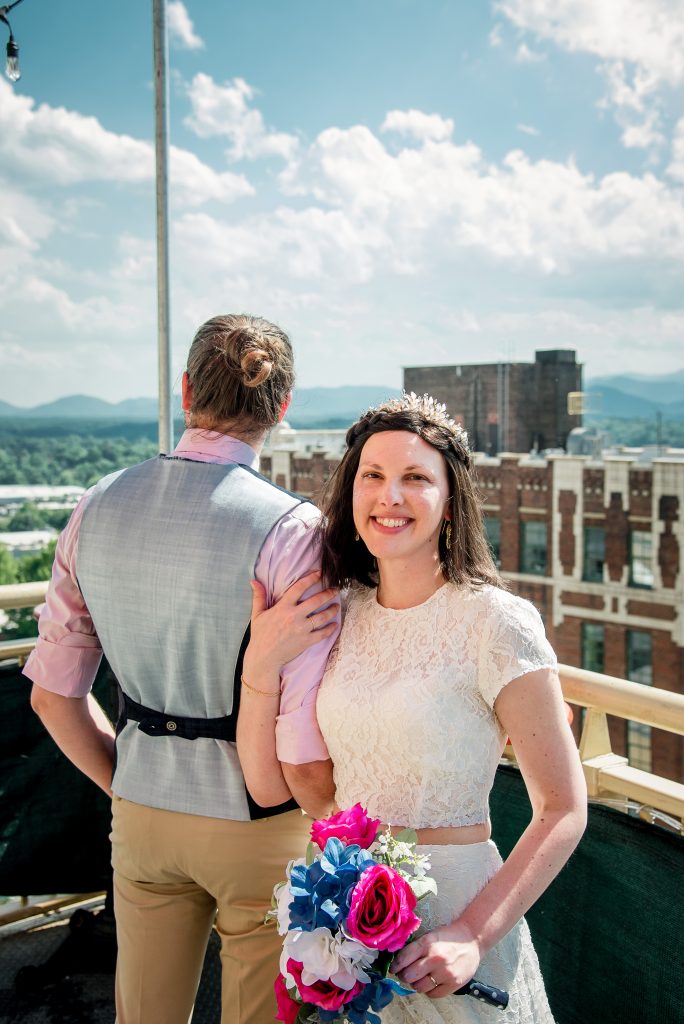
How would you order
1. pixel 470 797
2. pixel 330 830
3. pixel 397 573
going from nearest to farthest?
pixel 330 830, pixel 470 797, pixel 397 573

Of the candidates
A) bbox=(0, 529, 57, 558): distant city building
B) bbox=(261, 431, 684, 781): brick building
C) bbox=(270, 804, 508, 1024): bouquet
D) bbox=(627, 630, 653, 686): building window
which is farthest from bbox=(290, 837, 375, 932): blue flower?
bbox=(627, 630, 653, 686): building window

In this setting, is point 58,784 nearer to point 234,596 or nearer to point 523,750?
point 234,596

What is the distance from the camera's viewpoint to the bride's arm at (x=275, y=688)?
1.30 m

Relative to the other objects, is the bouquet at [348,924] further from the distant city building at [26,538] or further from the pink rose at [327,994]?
the distant city building at [26,538]

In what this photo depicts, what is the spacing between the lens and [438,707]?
127 centimetres

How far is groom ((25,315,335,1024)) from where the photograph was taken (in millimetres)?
1352

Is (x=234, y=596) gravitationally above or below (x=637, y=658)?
above

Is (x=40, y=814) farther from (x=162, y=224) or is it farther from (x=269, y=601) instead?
(x=162, y=224)

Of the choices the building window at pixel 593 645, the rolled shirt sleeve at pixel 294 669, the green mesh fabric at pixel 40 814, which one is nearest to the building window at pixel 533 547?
the building window at pixel 593 645

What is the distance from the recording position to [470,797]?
1.28m

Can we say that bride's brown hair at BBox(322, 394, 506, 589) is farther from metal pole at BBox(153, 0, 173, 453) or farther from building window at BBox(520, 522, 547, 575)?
building window at BBox(520, 522, 547, 575)

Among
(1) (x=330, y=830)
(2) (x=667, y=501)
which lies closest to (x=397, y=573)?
(1) (x=330, y=830)

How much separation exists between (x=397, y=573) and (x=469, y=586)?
0.40 ft

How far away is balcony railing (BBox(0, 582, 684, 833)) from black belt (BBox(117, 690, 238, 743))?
70cm
